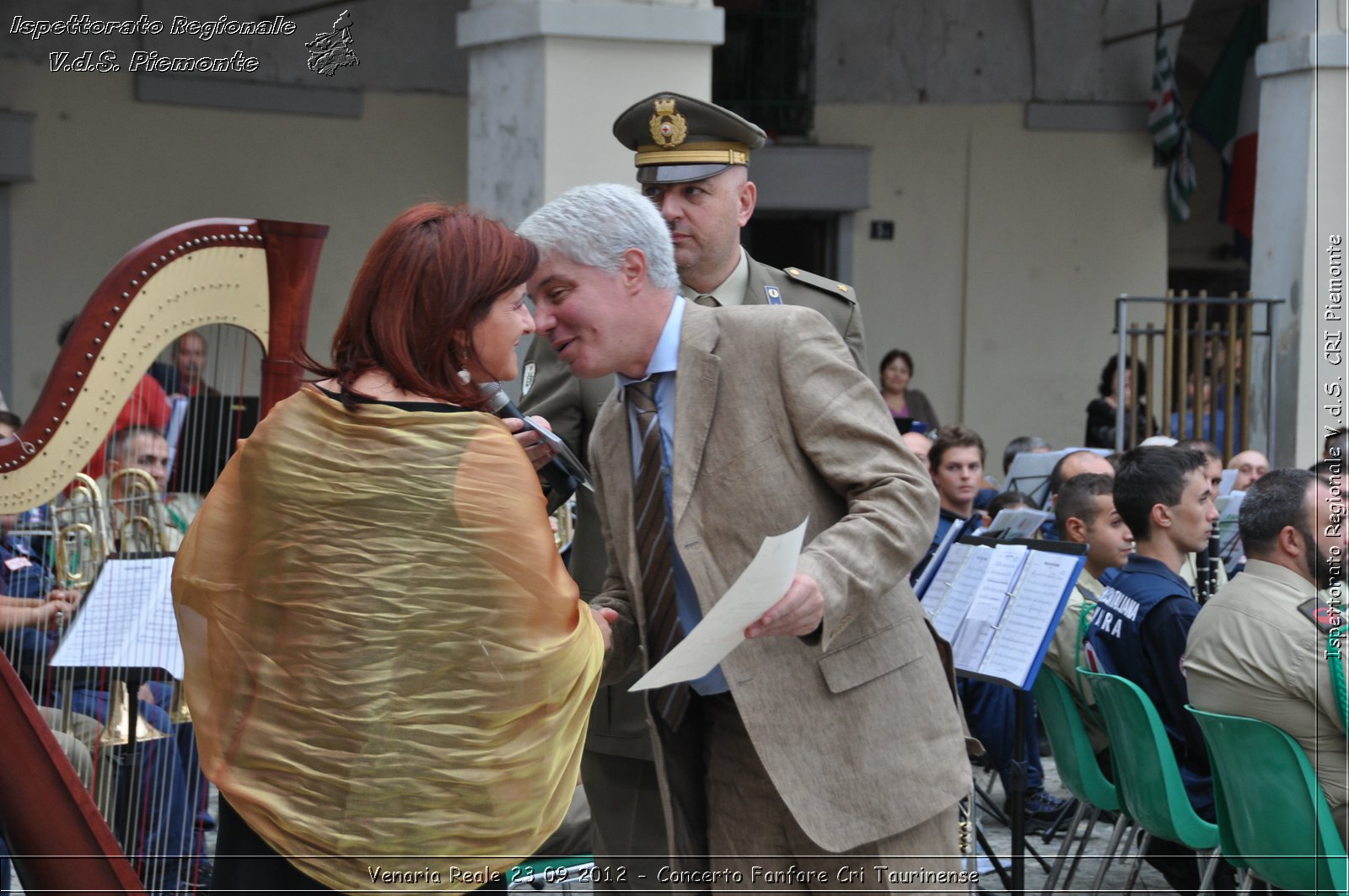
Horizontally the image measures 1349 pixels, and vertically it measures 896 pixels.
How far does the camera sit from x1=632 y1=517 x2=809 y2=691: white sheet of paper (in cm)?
224

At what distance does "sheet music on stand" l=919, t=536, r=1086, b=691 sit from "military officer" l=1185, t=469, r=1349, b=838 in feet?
1.32

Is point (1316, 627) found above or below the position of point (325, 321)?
below

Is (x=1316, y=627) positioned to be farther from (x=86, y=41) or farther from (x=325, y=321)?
(x=86, y=41)

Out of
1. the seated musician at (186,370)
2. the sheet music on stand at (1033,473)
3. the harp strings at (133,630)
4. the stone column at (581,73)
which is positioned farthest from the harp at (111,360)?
the sheet music on stand at (1033,473)

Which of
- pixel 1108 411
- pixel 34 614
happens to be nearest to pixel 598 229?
pixel 34 614

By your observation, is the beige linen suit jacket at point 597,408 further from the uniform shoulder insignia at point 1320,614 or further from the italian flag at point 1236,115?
the italian flag at point 1236,115

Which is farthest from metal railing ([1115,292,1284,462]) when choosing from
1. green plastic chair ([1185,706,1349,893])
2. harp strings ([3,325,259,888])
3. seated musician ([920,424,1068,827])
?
harp strings ([3,325,259,888])

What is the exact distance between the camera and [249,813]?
2408 mm

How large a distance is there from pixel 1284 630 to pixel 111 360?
3.04 meters

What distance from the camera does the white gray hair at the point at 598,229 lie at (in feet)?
8.82

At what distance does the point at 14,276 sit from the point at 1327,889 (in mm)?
9017

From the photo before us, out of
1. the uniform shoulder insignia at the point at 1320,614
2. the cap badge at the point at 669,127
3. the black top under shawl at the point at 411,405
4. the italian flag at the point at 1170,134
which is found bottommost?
the uniform shoulder insignia at the point at 1320,614

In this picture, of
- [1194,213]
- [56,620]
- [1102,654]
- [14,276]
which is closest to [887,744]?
[1102,654]

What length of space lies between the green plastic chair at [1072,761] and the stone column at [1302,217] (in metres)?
4.56
